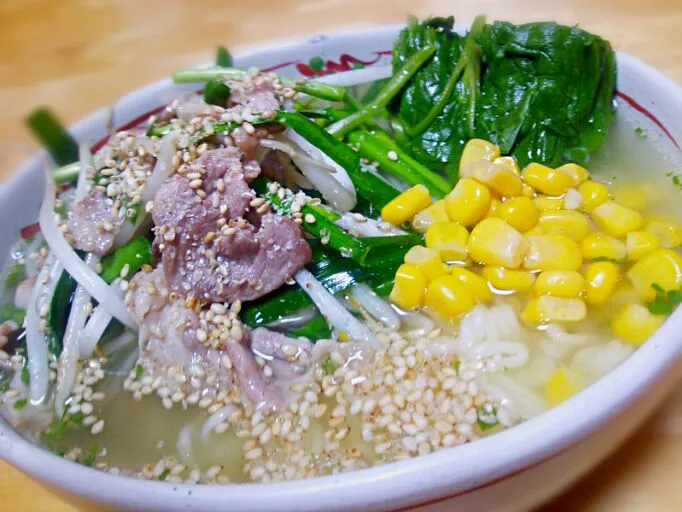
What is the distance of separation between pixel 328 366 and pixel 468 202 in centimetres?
49

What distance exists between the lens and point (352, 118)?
5.06 feet

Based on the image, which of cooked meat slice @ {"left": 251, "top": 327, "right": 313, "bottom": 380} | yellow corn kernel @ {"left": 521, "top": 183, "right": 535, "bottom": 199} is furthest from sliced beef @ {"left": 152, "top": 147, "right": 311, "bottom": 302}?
yellow corn kernel @ {"left": 521, "top": 183, "right": 535, "bottom": 199}

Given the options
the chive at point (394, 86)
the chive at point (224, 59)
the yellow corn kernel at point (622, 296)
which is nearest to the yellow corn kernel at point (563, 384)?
the yellow corn kernel at point (622, 296)

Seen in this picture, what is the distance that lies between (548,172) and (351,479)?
2.95 feet

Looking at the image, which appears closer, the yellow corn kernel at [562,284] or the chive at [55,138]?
the yellow corn kernel at [562,284]

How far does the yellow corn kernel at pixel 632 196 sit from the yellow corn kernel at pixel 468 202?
333 millimetres

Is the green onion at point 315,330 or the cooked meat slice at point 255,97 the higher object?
the cooked meat slice at point 255,97

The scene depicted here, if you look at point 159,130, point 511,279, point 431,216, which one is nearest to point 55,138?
point 159,130

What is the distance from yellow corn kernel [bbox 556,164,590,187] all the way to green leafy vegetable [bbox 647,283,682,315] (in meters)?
0.35

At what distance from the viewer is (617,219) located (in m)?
A: 1.32

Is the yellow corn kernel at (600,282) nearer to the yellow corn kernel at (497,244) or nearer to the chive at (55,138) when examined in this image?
the yellow corn kernel at (497,244)

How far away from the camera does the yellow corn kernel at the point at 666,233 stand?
127cm

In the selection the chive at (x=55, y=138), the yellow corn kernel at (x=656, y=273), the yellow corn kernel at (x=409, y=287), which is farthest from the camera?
the chive at (x=55, y=138)

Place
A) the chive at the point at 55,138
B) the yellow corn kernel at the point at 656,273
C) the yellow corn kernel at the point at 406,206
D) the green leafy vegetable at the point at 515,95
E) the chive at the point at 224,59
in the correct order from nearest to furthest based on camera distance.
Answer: the yellow corn kernel at the point at 656,273 < the yellow corn kernel at the point at 406,206 < the green leafy vegetable at the point at 515,95 < the chive at the point at 55,138 < the chive at the point at 224,59
